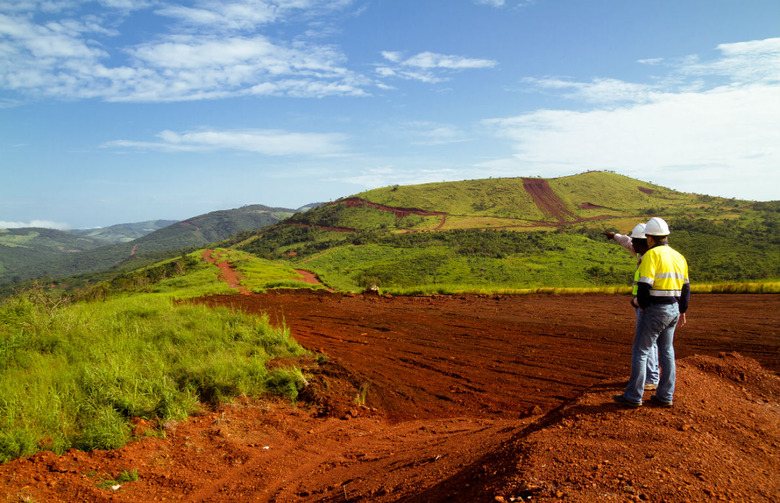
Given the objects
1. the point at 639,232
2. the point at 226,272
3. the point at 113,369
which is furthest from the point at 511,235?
the point at 113,369

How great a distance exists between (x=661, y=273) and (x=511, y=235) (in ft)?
207

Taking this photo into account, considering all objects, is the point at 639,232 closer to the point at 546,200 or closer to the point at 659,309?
the point at 659,309

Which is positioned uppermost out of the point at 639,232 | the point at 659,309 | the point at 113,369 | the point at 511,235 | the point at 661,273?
the point at 511,235

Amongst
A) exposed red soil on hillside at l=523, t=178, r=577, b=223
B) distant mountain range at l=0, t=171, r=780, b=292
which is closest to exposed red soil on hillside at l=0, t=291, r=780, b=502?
distant mountain range at l=0, t=171, r=780, b=292

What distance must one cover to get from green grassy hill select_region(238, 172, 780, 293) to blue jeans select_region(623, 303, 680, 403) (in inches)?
750

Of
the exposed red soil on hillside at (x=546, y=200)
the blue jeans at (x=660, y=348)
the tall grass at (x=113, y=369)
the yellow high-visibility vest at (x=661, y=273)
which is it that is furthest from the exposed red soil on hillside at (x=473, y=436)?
the exposed red soil on hillside at (x=546, y=200)

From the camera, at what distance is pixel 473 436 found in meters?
5.45

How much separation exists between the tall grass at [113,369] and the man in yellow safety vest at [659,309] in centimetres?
545

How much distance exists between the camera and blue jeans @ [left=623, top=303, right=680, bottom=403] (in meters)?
4.65

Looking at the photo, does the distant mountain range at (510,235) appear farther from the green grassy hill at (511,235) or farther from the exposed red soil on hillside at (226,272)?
the exposed red soil on hillside at (226,272)

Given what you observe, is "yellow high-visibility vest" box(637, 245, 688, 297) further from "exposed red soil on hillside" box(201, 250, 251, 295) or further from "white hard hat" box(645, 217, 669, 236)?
"exposed red soil on hillside" box(201, 250, 251, 295)

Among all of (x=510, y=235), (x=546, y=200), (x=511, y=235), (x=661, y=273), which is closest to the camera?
(x=661, y=273)

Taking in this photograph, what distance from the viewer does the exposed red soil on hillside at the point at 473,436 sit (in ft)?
11.2

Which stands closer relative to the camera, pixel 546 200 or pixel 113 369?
pixel 113 369
